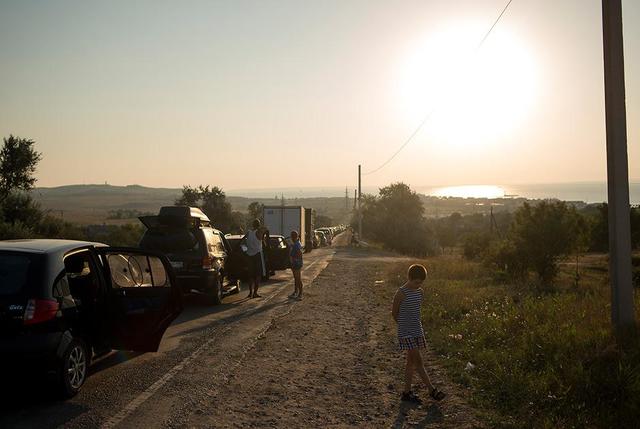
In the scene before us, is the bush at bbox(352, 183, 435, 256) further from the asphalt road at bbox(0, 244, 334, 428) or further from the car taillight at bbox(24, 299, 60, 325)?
the car taillight at bbox(24, 299, 60, 325)

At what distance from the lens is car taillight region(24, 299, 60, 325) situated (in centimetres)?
588

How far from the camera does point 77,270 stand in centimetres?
731

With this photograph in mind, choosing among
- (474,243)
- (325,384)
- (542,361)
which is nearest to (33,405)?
(325,384)

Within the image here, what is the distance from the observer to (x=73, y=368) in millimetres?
6391

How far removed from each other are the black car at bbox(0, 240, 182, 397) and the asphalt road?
1.01ft

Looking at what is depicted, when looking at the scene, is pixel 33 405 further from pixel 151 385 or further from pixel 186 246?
pixel 186 246

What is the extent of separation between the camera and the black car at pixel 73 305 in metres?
5.86

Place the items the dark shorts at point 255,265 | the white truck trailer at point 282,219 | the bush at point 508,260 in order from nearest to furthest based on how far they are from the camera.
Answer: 1. the dark shorts at point 255,265
2. the bush at point 508,260
3. the white truck trailer at point 282,219

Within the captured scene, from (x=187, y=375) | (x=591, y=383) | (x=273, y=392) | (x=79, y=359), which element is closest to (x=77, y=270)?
(x=79, y=359)

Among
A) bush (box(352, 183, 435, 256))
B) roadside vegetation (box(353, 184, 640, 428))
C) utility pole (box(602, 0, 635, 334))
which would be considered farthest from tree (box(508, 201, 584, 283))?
bush (box(352, 183, 435, 256))

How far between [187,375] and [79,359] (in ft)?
4.59

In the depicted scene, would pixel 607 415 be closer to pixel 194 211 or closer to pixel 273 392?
pixel 273 392

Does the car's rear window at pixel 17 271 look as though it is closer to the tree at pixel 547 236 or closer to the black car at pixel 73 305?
the black car at pixel 73 305

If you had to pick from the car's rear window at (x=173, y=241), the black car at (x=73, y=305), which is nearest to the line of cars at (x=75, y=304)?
the black car at (x=73, y=305)
